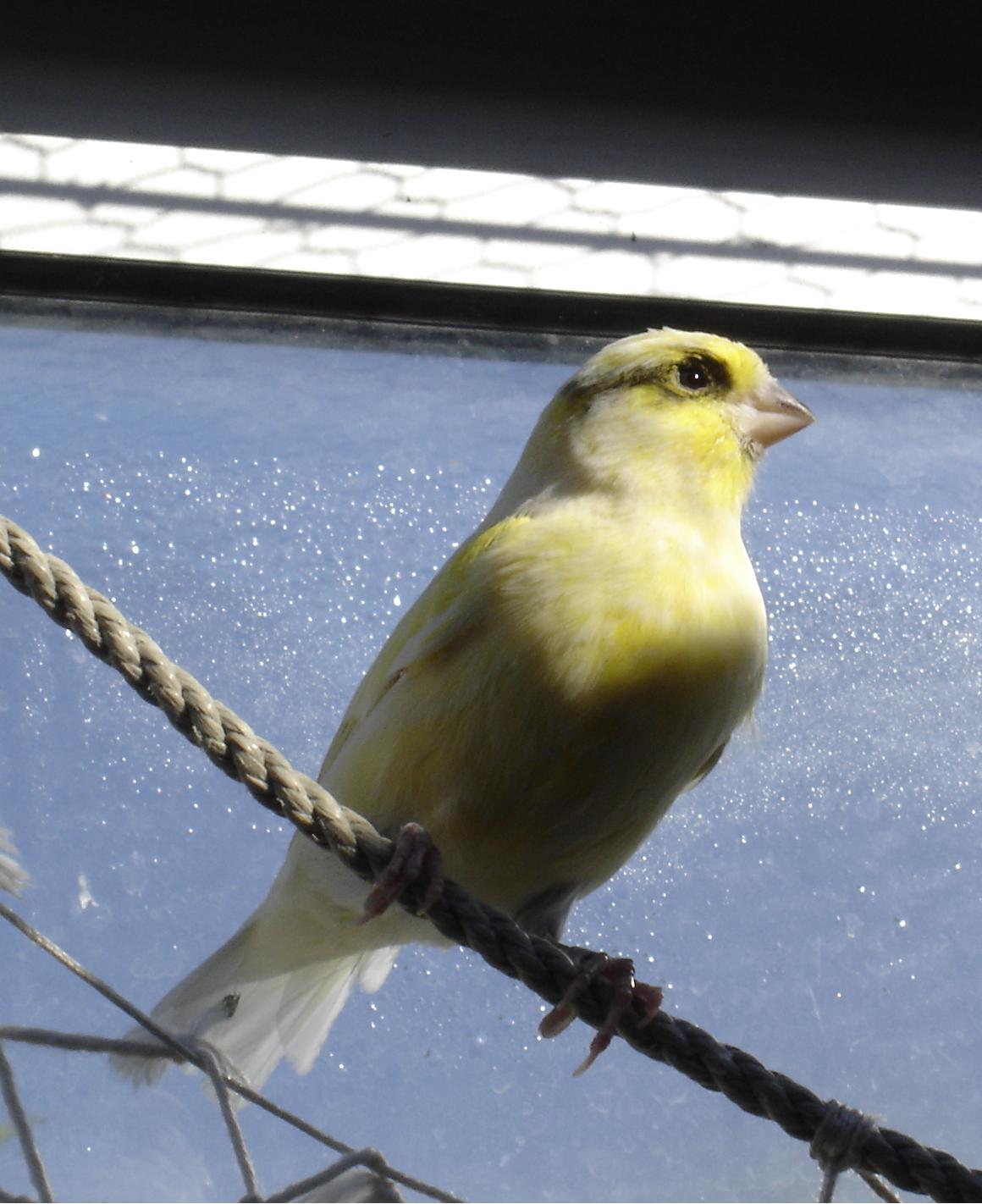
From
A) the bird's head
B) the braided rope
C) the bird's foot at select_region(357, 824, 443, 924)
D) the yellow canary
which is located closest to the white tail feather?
the yellow canary

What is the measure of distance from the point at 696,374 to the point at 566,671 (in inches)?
25.0

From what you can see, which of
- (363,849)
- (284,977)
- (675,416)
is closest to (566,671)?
(363,849)

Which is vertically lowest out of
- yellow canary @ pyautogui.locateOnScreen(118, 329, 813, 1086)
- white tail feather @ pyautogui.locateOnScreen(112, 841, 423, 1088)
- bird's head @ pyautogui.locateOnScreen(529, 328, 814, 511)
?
white tail feather @ pyautogui.locateOnScreen(112, 841, 423, 1088)

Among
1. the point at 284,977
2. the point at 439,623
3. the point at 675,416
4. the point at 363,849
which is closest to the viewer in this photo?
the point at 363,849

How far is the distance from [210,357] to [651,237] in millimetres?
1119

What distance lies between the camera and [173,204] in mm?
3117

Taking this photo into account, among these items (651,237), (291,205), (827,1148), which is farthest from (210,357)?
(827,1148)

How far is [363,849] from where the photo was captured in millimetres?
1301

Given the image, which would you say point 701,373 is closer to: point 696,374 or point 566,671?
point 696,374

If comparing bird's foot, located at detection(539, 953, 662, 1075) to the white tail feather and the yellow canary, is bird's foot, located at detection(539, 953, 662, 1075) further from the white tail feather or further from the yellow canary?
the white tail feather

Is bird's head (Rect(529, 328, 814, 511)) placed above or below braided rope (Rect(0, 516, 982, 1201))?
above

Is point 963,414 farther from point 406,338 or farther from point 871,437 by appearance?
point 406,338

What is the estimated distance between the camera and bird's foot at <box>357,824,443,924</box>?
1380mm

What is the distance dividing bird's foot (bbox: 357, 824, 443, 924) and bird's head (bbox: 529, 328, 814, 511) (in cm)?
60
